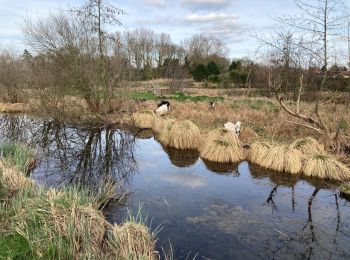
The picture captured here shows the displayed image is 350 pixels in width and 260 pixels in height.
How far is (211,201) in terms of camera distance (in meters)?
7.78

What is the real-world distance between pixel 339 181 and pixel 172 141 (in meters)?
5.45

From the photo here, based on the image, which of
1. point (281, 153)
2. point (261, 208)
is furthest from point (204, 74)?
point (261, 208)

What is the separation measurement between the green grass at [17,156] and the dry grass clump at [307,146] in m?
6.73

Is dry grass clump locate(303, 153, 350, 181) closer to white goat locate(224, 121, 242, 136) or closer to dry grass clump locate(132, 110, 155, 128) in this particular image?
white goat locate(224, 121, 242, 136)

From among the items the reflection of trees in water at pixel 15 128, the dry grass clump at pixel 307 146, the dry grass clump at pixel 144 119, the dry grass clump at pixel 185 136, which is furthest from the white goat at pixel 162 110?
the dry grass clump at pixel 307 146

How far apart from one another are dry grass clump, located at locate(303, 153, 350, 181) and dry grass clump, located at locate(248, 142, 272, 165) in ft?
3.90

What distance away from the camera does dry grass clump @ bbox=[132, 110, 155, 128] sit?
16.6 meters

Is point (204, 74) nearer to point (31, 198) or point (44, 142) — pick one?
point (44, 142)

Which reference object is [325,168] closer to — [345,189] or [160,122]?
[345,189]

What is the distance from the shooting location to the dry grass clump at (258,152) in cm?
1040

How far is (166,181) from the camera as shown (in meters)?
9.12

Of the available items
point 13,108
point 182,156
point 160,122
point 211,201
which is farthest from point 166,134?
point 13,108

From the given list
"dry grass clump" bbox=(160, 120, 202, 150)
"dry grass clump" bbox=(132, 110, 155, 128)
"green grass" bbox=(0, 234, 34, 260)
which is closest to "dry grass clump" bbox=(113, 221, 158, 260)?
"green grass" bbox=(0, 234, 34, 260)

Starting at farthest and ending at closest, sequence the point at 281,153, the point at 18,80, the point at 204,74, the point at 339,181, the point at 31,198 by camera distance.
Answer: the point at 204,74 < the point at 18,80 < the point at 281,153 < the point at 339,181 < the point at 31,198
